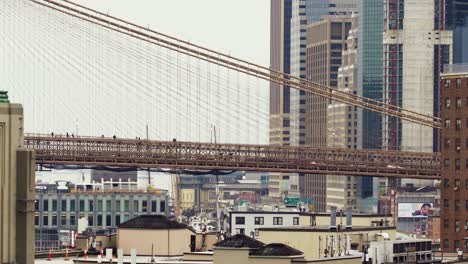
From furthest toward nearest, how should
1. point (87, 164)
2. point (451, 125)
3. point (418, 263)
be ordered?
point (87, 164) → point (451, 125) → point (418, 263)

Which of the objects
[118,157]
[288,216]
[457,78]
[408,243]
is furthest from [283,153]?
[408,243]

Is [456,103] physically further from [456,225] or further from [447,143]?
[456,225]

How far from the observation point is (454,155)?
139 metres

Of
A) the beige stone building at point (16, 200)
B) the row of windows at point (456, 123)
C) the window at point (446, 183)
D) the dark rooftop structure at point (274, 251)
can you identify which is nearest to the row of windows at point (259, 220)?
the window at point (446, 183)

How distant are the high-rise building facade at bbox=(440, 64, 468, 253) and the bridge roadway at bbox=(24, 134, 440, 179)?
24.7 metres

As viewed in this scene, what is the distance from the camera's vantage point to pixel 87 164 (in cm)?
15488

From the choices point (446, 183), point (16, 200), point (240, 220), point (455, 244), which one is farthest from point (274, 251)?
point (240, 220)

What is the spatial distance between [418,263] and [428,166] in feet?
246

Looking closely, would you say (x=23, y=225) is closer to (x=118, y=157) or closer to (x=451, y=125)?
(x=451, y=125)

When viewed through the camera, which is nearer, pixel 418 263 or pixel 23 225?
pixel 23 225

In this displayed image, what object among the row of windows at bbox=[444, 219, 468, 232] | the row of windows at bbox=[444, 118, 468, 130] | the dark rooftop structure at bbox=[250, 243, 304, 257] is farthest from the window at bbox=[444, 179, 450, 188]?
the dark rooftop structure at bbox=[250, 243, 304, 257]

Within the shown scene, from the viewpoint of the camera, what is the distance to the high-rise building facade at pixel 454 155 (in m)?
136

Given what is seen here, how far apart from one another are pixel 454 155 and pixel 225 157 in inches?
1120

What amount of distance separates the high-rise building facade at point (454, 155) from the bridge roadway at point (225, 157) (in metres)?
24.7
